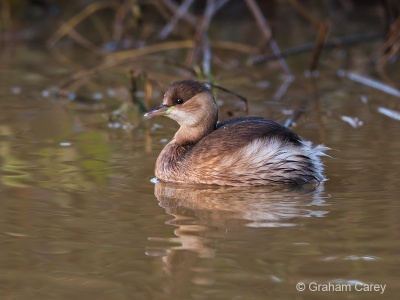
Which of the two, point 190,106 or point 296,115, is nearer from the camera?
point 190,106

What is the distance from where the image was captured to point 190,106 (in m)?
6.88

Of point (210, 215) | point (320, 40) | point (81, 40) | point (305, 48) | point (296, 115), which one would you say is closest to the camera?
point (210, 215)

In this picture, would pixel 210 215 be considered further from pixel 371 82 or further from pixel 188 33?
pixel 188 33

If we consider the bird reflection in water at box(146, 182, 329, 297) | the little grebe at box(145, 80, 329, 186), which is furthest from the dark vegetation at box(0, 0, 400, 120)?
the bird reflection in water at box(146, 182, 329, 297)

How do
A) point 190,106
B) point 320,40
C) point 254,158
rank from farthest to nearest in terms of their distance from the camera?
point 320,40, point 190,106, point 254,158

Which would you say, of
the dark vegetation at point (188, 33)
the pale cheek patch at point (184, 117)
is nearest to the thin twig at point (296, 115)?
the dark vegetation at point (188, 33)

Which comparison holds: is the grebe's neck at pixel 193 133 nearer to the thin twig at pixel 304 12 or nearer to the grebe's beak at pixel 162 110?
the grebe's beak at pixel 162 110

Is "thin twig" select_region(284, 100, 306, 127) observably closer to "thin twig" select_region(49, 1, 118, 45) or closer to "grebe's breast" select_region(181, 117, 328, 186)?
"grebe's breast" select_region(181, 117, 328, 186)

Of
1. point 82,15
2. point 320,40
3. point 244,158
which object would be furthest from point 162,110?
point 82,15

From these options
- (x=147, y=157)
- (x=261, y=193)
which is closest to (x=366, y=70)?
(x=147, y=157)

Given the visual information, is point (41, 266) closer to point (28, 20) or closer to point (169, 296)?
point (169, 296)

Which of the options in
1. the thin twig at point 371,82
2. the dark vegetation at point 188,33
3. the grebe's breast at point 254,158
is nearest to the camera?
the grebe's breast at point 254,158

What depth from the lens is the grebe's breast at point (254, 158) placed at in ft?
21.1

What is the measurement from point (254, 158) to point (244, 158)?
0.24 feet
